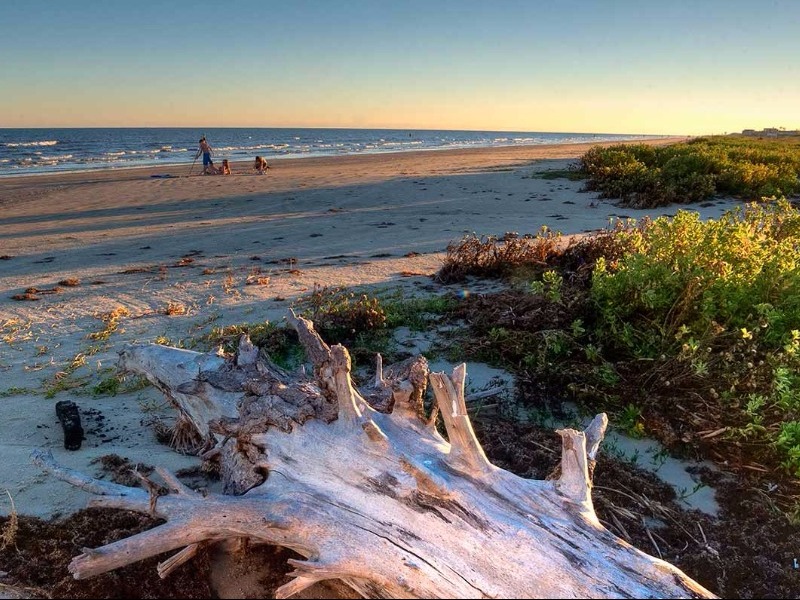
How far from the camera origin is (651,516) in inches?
116

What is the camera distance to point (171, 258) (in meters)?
8.92

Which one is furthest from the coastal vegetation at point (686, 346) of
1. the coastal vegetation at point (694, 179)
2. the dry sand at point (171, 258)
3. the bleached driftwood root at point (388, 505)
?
the coastal vegetation at point (694, 179)

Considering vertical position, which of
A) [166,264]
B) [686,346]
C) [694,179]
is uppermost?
[694,179]

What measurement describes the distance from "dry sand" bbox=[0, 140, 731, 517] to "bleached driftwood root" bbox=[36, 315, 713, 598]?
0.97m

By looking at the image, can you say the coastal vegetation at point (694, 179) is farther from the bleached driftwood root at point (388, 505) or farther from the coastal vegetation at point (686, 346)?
the bleached driftwood root at point (388, 505)

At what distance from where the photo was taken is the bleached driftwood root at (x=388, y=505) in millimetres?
2066

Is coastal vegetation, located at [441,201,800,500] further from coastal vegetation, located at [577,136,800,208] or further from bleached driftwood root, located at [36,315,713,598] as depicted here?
coastal vegetation, located at [577,136,800,208]

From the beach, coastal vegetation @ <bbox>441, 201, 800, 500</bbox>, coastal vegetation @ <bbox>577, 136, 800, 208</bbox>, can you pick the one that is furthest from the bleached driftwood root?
coastal vegetation @ <bbox>577, 136, 800, 208</bbox>

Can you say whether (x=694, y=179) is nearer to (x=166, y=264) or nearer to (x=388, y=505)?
(x=166, y=264)

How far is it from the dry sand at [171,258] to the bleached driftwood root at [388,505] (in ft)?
3.18

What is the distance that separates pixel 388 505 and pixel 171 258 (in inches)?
303

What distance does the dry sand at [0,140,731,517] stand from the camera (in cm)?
390

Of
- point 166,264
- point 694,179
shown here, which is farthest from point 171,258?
point 694,179

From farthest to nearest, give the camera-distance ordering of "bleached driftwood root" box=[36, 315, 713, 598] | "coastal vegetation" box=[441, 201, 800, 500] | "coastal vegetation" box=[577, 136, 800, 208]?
"coastal vegetation" box=[577, 136, 800, 208]
"coastal vegetation" box=[441, 201, 800, 500]
"bleached driftwood root" box=[36, 315, 713, 598]
